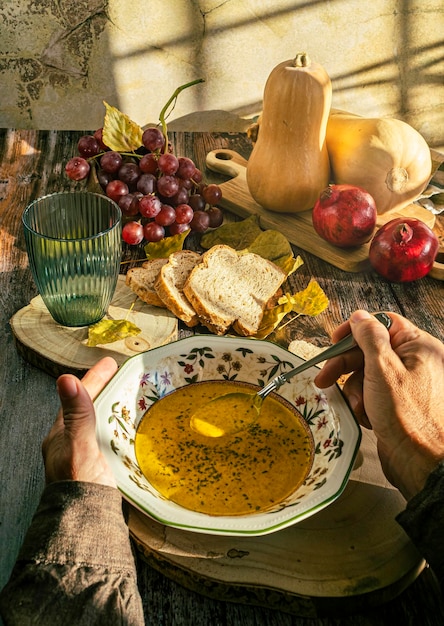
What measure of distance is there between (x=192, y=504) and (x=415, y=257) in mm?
962

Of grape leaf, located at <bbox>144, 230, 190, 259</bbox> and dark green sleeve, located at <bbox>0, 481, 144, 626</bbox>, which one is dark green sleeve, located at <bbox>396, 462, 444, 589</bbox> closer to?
dark green sleeve, located at <bbox>0, 481, 144, 626</bbox>

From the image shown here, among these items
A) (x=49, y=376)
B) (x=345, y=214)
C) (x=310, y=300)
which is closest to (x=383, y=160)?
(x=345, y=214)

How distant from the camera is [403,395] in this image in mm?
1093

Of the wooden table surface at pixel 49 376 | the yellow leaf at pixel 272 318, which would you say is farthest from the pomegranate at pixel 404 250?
the yellow leaf at pixel 272 318

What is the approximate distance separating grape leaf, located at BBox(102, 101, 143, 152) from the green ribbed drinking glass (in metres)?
0.41

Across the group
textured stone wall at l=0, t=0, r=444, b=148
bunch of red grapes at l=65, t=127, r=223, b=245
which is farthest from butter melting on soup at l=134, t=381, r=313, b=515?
textured stone wall at l=0, t=0, r=444, b=148

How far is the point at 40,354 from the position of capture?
4.53ft

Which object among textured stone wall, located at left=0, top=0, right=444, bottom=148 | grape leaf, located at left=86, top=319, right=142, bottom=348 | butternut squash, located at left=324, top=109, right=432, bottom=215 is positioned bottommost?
grape leaf, located at left=86, top=319, right=142, bottom=348

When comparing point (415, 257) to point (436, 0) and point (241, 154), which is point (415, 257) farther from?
point (436, 0)

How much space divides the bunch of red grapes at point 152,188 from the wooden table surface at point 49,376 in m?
0.25

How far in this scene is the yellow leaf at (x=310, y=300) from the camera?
160cm

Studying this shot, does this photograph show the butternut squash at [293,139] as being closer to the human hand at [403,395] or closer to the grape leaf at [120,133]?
the grape leaf at [120,133]

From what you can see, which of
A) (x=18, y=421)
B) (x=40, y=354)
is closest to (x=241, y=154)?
(x=40, y=354)

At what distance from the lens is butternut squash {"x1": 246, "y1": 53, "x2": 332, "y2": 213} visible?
6.06ft
